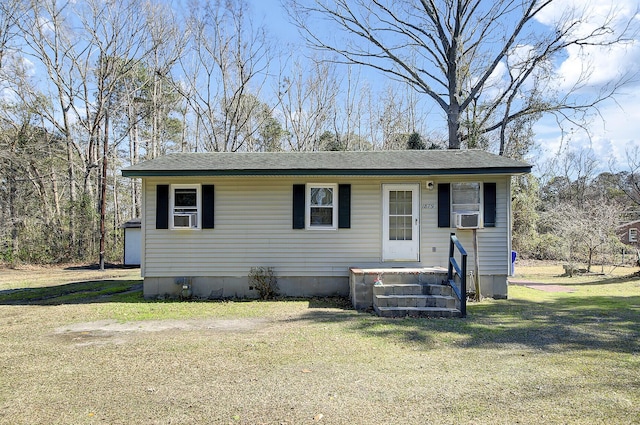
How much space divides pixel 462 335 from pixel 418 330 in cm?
61

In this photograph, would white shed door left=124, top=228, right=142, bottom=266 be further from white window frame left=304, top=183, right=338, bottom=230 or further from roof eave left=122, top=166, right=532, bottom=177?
white window frame left=304, top=183, right=338, bottom=230

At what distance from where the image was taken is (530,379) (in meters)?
4.00

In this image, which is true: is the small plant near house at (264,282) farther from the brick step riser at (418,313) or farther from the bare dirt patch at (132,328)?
the brick step riser at (418,313)

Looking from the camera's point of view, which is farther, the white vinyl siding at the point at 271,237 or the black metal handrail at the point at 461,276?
the white vinyl siding at the point at 271,237

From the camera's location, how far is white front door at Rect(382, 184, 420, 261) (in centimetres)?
905

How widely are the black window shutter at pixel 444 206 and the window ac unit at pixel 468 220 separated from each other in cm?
28

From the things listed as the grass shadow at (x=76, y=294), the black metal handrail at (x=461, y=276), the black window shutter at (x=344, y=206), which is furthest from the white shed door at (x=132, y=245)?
the black metal handrail at (x=461, y=276)

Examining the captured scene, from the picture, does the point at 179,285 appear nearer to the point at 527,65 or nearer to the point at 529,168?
the point at 529,168

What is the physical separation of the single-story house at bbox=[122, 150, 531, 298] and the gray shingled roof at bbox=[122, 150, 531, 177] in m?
0.11

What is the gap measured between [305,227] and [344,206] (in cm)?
95

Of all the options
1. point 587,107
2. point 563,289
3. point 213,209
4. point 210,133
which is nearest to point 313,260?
point 213,209

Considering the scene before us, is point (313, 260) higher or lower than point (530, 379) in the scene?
higher

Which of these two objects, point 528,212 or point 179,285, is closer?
point 179,285

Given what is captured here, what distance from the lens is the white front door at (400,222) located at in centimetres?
905
